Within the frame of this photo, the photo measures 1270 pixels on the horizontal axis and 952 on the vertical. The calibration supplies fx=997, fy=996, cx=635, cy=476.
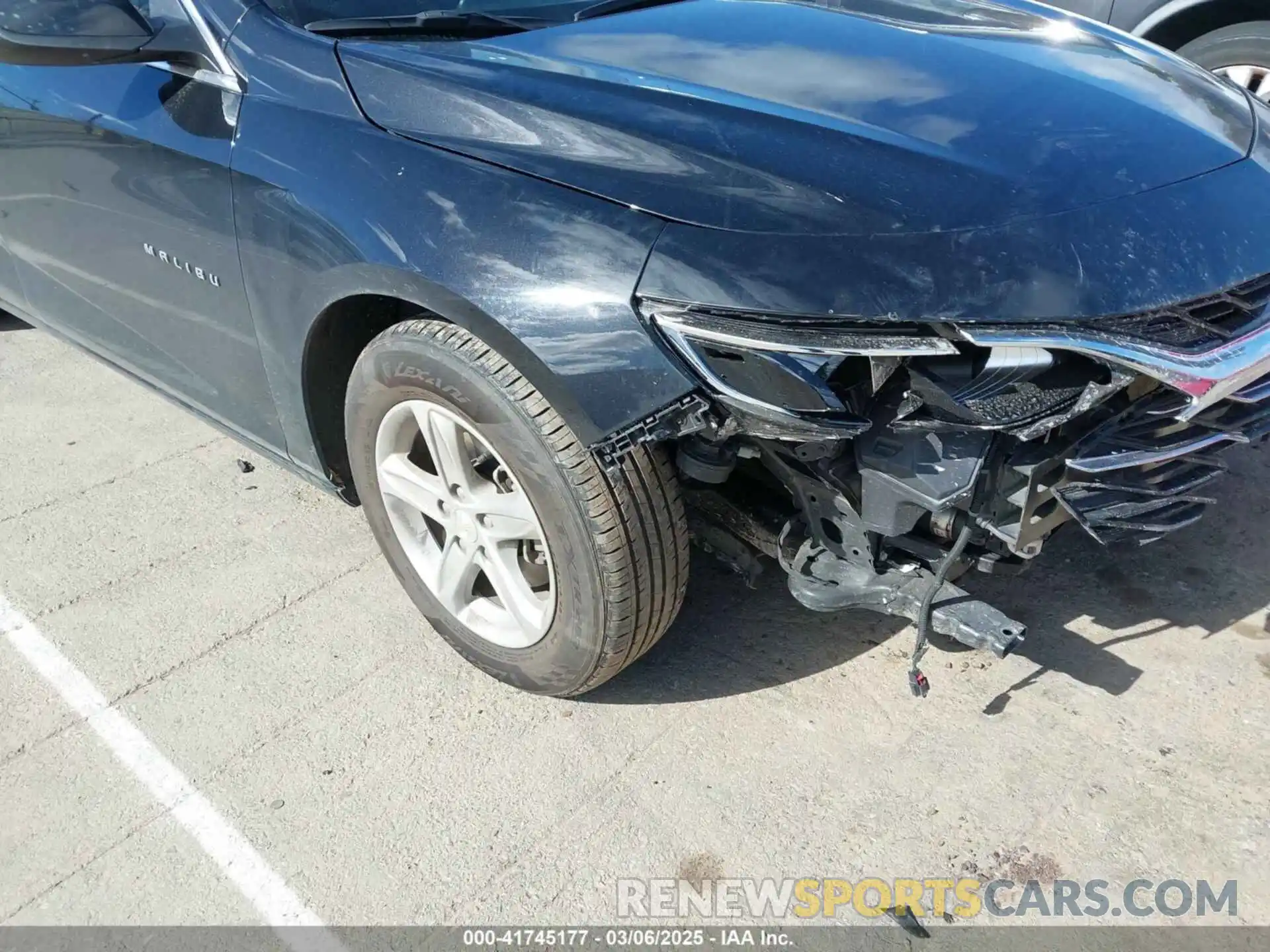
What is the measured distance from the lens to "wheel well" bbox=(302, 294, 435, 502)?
7.18ft

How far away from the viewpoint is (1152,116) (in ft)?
6.78

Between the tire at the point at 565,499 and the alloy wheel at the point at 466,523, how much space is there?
29 millimetres

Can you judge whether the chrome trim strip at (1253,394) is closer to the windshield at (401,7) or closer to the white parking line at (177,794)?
the windshield at (401,7)

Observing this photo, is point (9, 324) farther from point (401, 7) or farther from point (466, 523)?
point (466, 523)

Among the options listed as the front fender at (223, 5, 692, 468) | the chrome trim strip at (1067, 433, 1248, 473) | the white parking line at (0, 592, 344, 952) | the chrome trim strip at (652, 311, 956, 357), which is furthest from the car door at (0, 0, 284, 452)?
the chrome trim strip at (1067, 433, 1248, 473)

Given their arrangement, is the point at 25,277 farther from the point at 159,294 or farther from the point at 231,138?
the point at 231,138

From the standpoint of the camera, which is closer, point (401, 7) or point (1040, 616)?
point (401, 7)

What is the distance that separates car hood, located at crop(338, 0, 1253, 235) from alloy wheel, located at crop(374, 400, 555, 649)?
2.00 feet

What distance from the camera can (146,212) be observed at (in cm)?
248

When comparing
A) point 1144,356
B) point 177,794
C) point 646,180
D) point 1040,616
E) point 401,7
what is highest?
point 401,7

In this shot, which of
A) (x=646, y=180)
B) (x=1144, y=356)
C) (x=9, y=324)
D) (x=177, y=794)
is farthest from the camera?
(x=9, y=324)

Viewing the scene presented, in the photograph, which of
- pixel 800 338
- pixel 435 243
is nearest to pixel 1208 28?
pixel 800 338

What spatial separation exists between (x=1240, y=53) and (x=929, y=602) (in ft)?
11.4

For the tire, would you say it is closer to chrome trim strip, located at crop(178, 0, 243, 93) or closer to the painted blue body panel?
the painted blue body panel
